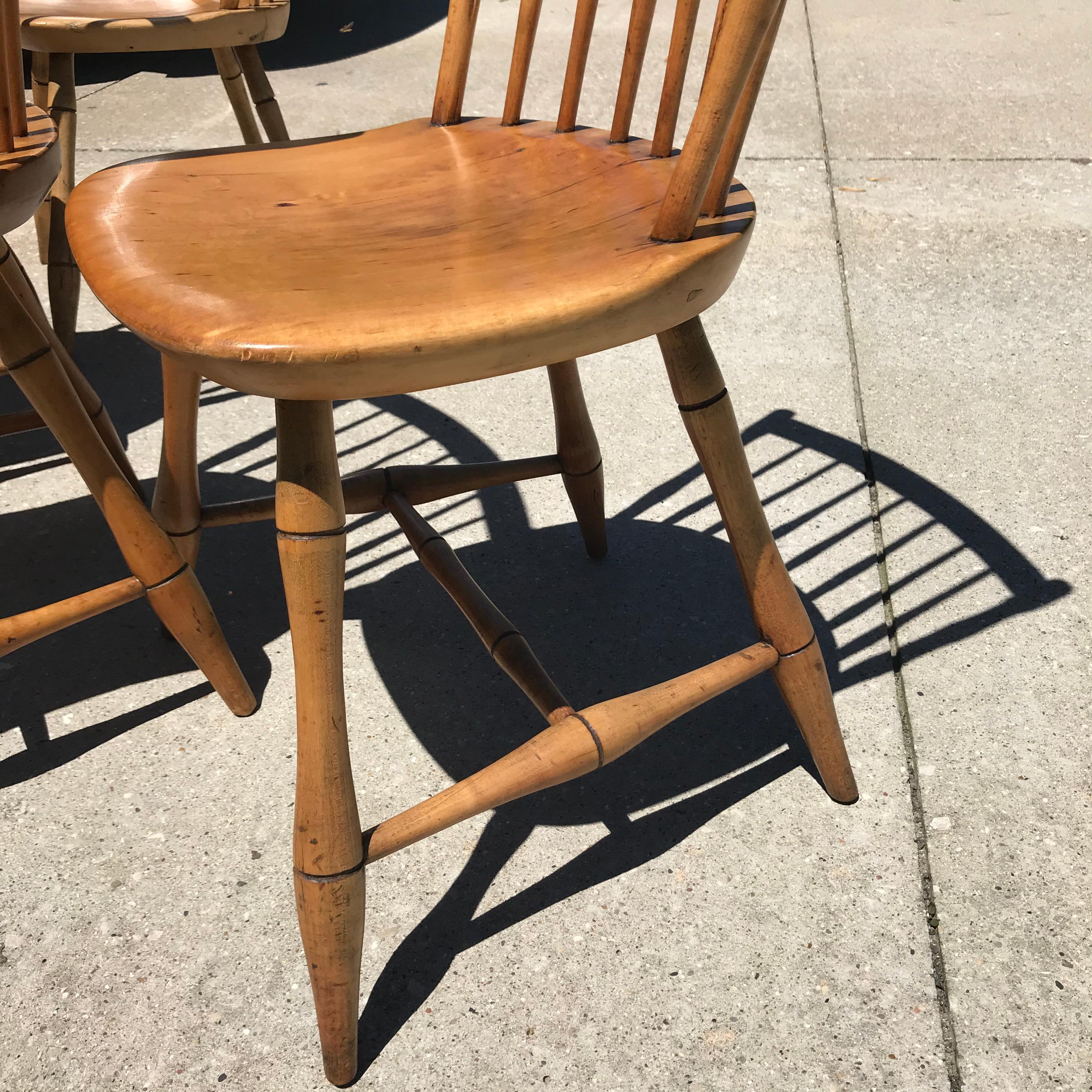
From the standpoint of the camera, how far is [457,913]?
3.56ft

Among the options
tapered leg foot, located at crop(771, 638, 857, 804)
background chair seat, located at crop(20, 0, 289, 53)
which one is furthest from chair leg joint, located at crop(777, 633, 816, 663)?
background chair seat, located at crop(20, 0, 289, 53)

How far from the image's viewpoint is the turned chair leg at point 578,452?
1382 mm

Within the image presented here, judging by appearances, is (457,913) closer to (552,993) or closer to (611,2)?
(552,993)

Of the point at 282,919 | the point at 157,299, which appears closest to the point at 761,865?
the point at 282,919

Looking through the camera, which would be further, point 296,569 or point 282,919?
point 282,919

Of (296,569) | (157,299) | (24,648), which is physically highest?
(157,299)

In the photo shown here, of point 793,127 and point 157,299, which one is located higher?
point 157,299

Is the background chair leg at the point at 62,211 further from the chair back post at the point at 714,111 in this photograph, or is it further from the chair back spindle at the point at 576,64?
the chair back post at the point at 714,111

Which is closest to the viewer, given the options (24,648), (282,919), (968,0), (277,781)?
(282,919)

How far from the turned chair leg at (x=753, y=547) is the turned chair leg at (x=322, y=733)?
0.33 metres

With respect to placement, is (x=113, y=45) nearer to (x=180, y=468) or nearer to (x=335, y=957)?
(x=180, y=468)

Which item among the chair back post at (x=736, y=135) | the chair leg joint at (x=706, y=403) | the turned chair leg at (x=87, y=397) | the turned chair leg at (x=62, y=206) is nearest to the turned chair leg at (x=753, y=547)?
the chair leg joint at (x=706, y=403)

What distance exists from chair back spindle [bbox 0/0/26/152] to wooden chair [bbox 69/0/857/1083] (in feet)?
0.40

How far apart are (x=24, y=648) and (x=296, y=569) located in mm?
827
